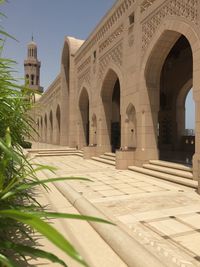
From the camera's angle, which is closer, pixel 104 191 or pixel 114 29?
pixel 104 191

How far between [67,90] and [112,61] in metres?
11.5

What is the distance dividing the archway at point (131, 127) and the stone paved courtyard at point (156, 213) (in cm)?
360

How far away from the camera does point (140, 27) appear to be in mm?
9477

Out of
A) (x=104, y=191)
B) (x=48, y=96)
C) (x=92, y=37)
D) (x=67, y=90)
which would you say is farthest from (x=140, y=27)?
(x=48, y=96)

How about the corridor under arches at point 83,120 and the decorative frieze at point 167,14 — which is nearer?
the decorative frieze at point 167,14

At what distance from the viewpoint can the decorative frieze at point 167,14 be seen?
681 cm

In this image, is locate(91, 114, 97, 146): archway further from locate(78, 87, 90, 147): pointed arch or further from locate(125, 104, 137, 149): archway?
locate(125, 104, 137, 149): archway

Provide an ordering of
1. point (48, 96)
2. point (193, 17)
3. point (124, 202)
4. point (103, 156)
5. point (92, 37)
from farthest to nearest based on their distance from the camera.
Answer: point (48, 96)
point (92, 37)
point (103, 156)
point (193, 17)
point (124, 202)

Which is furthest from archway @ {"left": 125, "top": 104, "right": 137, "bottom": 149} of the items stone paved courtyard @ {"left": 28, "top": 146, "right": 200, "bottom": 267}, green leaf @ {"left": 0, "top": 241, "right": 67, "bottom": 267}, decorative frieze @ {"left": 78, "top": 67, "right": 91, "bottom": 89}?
green leaf @ {"left": 0, "top": 241, "right": 67, "bottom": 267}

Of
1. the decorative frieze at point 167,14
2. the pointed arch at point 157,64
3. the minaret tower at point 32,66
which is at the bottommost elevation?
the pointed arch at point 157,64

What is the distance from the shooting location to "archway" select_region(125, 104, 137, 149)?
10.2 meters

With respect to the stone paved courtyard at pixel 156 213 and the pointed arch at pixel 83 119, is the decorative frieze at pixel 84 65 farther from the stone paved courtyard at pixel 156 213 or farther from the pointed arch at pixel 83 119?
the stone paved courtyard at pixel 156 213

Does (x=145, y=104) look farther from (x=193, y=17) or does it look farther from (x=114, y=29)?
(x=114, y=29)

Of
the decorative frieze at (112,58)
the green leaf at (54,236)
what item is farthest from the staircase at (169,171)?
the green leaf at (54,236)
